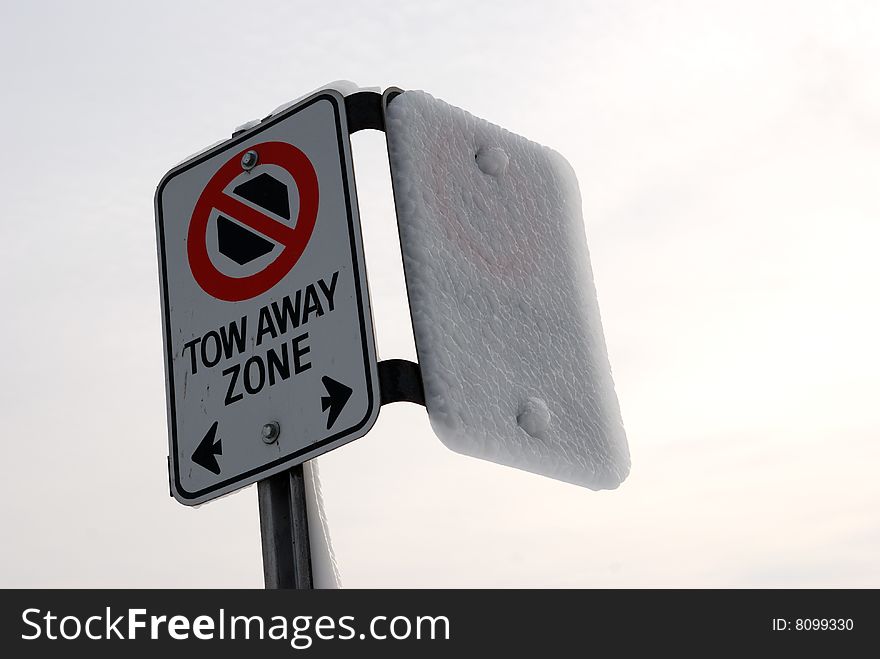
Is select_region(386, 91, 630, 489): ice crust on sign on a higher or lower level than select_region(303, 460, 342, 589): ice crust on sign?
higher

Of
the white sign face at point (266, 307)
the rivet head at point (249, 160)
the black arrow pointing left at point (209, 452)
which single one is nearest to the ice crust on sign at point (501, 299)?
the white sign face at point (266, 307)

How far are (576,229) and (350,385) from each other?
50 centimetres

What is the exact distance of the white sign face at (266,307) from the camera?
1.66 metres

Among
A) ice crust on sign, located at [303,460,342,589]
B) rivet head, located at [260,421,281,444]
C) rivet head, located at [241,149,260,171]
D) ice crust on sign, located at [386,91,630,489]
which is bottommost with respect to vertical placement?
ice crust on sign, located at [303,460,342,589]

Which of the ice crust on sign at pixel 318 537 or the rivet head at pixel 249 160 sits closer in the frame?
the ice crust on sign at pixel 318 537

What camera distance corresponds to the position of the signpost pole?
170cm

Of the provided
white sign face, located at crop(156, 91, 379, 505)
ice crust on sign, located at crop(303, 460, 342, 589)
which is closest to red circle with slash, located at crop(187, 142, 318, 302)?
white sign face, located at crop(156, 91, 379, 505)

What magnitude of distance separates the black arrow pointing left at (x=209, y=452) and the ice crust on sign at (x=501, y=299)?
0.97ft

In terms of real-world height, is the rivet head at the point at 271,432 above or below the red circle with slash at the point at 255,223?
below

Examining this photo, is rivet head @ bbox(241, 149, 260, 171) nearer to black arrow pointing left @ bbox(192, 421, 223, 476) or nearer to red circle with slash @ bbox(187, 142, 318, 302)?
red circle with slash @ bbox(187, 142, 318, 302)

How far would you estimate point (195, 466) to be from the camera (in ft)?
5.79

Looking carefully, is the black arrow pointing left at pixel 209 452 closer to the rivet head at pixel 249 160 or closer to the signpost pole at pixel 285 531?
the signpost pole at pixel 285 531

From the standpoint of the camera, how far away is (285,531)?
5.63 feet

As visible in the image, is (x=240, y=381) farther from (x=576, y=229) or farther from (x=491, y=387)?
(x=576, y=229)
